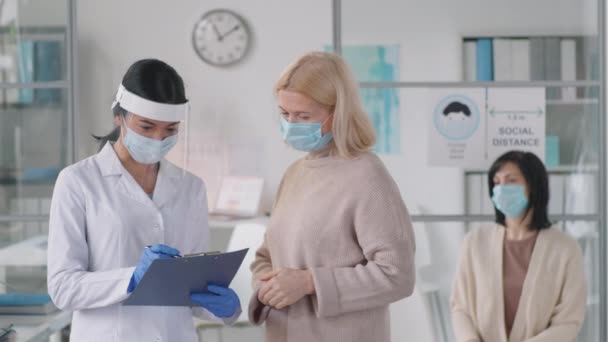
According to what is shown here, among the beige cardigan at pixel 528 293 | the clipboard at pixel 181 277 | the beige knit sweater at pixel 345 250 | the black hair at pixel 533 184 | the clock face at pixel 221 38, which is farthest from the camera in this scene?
the clock face at pixel 221 38

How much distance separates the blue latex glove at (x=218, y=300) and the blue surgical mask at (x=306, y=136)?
1.24 feet

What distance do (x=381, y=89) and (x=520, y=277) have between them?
3.99ft

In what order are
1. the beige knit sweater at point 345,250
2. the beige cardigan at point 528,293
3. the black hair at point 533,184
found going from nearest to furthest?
the beige knit sweater at point 345,250, the beige cardigan at point 528,293, the black hair at point 533,184

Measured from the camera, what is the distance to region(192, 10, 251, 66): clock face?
461 centimetres

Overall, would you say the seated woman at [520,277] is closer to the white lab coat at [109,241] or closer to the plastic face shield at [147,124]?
the white lab coat at [109,241]

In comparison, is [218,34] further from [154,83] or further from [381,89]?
[154,83]

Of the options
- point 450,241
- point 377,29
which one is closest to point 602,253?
point 450,241

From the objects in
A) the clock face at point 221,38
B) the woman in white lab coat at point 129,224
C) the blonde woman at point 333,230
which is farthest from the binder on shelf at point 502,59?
the woman in white lab coat at point 129,224

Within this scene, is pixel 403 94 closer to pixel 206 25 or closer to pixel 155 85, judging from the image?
pixel 206 25

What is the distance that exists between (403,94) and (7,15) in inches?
73.3

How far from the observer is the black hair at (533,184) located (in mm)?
3482

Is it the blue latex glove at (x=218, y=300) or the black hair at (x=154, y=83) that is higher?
the black hair at (x=154, y=83)

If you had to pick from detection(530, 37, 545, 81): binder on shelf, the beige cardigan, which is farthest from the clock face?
the beige cardigan

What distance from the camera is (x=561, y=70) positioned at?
4.27 m
